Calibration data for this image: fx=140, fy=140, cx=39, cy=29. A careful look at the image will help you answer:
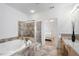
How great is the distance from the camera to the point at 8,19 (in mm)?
2104

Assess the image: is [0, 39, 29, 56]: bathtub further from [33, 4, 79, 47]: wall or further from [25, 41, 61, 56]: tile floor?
[33, 4, 79, 47]: wall

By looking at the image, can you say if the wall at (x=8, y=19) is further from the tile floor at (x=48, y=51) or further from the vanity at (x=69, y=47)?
the vanity at (x=69, y=47)

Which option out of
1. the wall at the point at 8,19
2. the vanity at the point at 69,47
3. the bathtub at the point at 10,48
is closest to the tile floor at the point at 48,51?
the vanity at the point at 69,47

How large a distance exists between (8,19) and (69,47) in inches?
39.7

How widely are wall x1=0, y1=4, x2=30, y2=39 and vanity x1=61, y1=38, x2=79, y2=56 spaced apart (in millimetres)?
731

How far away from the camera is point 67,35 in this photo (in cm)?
212

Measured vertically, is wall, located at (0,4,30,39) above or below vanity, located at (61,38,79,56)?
above

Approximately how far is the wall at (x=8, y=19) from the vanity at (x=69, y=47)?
2.40 feet

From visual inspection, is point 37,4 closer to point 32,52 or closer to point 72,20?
point 72,20

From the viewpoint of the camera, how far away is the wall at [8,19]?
2.09m

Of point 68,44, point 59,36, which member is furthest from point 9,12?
point 68,44

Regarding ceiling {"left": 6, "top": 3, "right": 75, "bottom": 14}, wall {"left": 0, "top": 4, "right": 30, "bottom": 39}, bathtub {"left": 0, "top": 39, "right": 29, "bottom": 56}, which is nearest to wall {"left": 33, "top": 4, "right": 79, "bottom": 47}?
ceiling {"left": 6, "top": 3, "right": 75, "bottom": 14}

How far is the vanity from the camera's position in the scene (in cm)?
201

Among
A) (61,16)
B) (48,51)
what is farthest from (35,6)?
(48,51)
